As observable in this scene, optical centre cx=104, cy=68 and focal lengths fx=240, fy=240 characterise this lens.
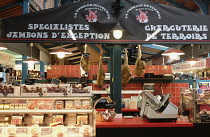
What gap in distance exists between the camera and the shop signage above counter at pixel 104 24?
4.47 meters

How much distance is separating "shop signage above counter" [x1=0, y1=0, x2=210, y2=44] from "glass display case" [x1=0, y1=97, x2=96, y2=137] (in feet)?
4.08

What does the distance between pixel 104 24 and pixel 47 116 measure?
2190mm

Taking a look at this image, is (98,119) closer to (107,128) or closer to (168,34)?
(107,128)

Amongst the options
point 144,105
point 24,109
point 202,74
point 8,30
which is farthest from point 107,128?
point 202,74

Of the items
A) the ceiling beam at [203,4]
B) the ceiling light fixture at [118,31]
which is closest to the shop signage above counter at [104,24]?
the ceiling light fixture at [118,31]

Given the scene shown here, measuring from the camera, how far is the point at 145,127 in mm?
4848

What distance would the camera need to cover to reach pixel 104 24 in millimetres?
4598

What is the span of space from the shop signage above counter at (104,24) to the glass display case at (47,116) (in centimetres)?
124

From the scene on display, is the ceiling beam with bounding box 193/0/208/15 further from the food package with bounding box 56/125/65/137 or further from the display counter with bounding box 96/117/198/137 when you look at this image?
the food package with bounding box 56/125/65/137

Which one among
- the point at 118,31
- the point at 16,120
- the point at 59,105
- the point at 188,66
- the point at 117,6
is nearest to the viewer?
the point at 118,31

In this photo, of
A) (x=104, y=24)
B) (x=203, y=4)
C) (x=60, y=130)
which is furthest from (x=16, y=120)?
(x=203, y=4)

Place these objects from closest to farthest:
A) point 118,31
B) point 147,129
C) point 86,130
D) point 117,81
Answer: point 118,31 < point 86,130 < point 147,129 < point 117,81

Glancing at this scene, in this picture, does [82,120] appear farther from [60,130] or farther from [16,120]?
[16,120]

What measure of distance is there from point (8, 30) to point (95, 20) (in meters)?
1.63
